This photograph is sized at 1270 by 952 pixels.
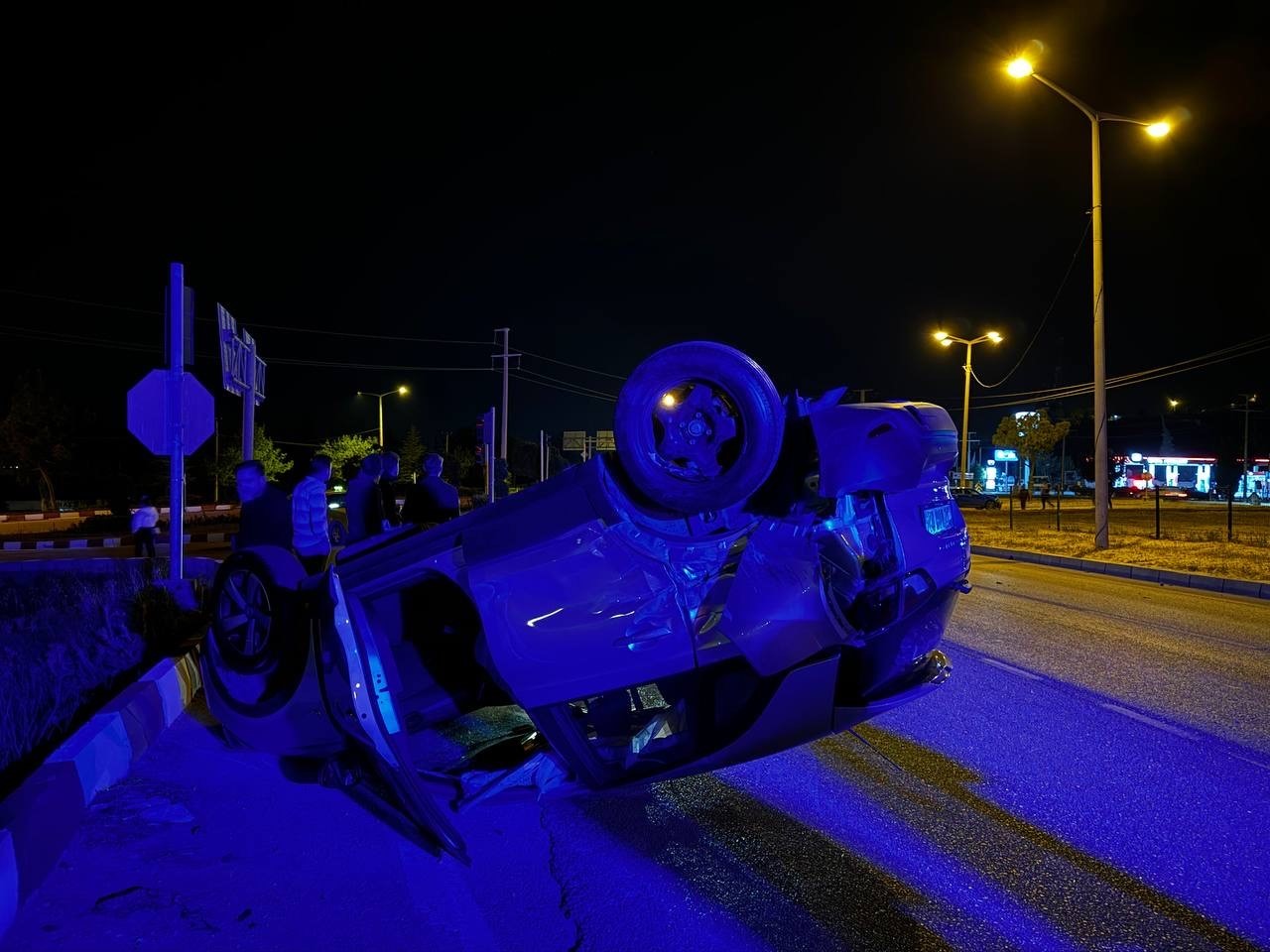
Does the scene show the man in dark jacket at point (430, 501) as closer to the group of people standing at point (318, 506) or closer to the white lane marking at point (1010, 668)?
the group of people standing at point (318, 506)

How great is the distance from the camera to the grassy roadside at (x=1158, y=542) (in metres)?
14.6

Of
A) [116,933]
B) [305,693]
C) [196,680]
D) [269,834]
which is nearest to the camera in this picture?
[116,933]

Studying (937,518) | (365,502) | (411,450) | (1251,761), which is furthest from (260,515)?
(411,450)

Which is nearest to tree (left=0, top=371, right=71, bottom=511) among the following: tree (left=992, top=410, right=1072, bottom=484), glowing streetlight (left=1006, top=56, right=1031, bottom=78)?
glowing streetlight (left=1006, top=56, right=1031, bottom=78)

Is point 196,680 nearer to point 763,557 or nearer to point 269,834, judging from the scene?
point 269,834

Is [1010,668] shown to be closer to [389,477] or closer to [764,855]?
[764,855]

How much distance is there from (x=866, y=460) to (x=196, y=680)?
Result: 552cm

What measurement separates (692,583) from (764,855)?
3.88 ft

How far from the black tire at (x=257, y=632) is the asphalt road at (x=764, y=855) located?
48 centimetres

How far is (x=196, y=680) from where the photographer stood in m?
6.25

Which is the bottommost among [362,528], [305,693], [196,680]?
[196,680]

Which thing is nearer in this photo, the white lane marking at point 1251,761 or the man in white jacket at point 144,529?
the white lane marking at point 1251,761

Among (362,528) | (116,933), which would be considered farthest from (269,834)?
(362,528)

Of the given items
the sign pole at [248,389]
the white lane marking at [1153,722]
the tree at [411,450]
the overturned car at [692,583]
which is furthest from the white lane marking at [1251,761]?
the tree at [411,450]
